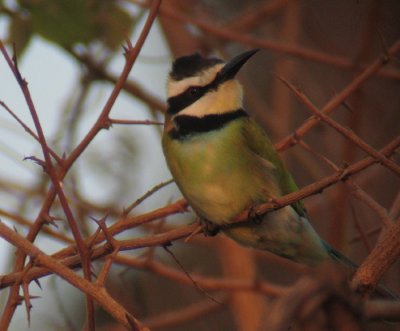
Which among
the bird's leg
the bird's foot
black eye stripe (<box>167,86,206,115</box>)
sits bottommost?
the bird's foot

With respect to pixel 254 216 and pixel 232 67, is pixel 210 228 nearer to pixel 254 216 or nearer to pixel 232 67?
pixel 254 216

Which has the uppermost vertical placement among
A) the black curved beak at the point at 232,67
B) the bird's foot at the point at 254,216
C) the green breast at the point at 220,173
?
the black curved beak at the point at 232,67

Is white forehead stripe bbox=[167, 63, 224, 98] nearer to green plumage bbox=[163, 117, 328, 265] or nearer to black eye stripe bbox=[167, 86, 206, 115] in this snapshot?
black eye stripe bbox=[167, 86, 206, 115]

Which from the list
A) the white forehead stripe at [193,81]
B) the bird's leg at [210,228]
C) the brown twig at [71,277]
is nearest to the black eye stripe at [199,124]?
the white forehead stripe at [193,81]

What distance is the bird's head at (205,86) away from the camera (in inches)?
102

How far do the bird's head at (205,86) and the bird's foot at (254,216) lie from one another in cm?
40

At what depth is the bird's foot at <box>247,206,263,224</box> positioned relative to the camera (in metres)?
2.25

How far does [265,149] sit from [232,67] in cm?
29

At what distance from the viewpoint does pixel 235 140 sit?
2559 mm

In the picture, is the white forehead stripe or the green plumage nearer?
the green plumage

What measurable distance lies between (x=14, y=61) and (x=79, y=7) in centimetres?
106

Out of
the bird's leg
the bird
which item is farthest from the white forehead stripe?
the bird's leg

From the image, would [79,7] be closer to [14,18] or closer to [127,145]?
[14,18]

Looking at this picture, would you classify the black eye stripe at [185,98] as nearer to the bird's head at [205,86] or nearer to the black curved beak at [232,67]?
the bird's head at [205,86]
